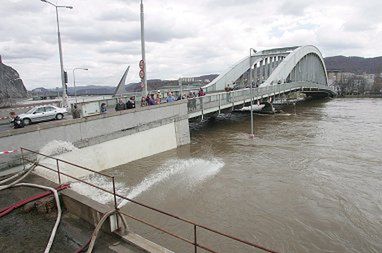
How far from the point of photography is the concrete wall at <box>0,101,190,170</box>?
11820mm

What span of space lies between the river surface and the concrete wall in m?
0.72

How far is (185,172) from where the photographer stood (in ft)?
49.3

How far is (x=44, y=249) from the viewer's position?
5.76 meters

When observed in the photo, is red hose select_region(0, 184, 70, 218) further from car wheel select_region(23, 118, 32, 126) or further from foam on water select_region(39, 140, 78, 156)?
car wheel select_region(23, 118, 32, 126)

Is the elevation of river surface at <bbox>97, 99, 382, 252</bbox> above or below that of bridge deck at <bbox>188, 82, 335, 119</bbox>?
below

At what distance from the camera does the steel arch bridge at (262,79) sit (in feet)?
84.0

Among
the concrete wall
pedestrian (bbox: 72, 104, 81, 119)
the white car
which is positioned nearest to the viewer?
the concrete wall

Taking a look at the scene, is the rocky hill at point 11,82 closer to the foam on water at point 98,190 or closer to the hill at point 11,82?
the hill at point 11,82

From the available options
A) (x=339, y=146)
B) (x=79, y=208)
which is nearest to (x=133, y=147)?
(x=79, y=208)

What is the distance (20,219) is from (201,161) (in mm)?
11400

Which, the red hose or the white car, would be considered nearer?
the red hose

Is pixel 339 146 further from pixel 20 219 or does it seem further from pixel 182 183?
pixel 20 219

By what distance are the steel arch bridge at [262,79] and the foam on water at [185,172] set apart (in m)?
5.93

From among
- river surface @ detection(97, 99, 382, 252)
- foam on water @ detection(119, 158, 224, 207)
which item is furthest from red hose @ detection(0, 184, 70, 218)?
foam on water @ detection(119, 158, 224, 207)
